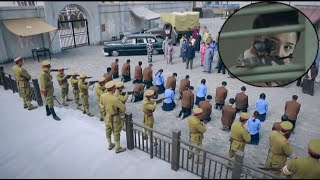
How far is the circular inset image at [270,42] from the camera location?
1.85m

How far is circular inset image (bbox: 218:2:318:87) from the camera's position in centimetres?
185

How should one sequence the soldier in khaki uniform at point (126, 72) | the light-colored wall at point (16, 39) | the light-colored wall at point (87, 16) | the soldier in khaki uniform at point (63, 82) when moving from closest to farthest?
the soldier in khaki uniform at point (63, 82), the soldier in khaki uniform at point (126, 72), the light-colored wall at point (16, 39), the light-colored wall at point (87, 16)

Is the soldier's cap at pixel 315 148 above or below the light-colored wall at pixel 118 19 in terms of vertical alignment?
below

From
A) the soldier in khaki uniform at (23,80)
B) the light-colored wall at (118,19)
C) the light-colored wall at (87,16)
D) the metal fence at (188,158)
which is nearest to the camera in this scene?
the metal fence at (188,158)

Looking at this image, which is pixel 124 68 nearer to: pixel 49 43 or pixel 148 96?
pixel 148 96

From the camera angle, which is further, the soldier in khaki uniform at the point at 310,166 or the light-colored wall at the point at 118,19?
the light-colored wall at the point at 118,19

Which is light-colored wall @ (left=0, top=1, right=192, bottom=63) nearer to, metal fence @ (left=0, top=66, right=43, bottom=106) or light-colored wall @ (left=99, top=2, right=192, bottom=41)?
light-colored wall @ (left=99, top=2, right=192, bottom=41)

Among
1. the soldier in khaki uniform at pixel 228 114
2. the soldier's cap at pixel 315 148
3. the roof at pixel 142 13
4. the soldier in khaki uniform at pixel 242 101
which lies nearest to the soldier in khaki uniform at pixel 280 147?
the soldier's cap at pixel 315 148

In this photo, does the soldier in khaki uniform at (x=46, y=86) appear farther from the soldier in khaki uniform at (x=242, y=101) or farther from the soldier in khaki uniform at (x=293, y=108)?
the soldier in khaki uniform at (x=293, y=108)

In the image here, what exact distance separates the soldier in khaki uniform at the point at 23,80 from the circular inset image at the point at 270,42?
845 centimetres

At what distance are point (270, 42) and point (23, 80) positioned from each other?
900 centimetres

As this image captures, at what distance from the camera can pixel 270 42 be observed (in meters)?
1.93

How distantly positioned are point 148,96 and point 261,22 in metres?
5.40

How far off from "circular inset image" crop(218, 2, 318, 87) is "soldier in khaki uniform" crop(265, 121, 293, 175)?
402 centimetres
